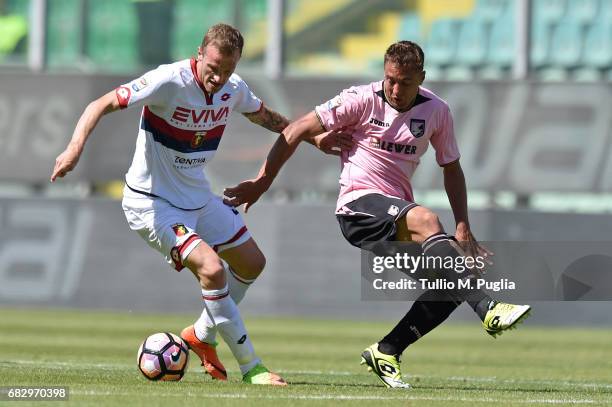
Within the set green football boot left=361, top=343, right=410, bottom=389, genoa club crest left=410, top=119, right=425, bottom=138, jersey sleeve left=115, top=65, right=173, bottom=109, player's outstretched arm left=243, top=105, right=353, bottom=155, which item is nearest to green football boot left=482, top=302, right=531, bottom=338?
green football boot left=361, top=343, right=410, bottom=389

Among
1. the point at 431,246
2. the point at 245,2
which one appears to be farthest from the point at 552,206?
the point at 431,246

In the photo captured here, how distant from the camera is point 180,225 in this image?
8.27 metres

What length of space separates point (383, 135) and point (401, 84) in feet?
1.36

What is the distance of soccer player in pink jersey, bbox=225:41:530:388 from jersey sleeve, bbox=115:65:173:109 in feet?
2.66

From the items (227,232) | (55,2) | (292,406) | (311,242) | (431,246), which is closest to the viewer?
(292,406)

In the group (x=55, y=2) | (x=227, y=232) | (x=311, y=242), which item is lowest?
(x=311, y=242)

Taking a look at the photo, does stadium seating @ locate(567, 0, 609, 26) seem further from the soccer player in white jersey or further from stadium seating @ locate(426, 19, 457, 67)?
the soccer player in white jersey

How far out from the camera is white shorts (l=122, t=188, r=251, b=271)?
8.19m

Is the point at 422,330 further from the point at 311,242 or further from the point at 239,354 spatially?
the point at 311,242

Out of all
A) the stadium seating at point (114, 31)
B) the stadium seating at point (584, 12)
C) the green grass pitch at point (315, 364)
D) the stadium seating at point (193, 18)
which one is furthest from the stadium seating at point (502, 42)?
the stadium seating at point (114, 31)

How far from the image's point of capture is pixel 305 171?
18062mm

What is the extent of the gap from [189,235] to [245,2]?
1109 cm

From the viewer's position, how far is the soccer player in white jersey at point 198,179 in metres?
7.99

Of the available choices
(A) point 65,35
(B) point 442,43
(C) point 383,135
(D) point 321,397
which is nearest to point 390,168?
(C) point 383,135
